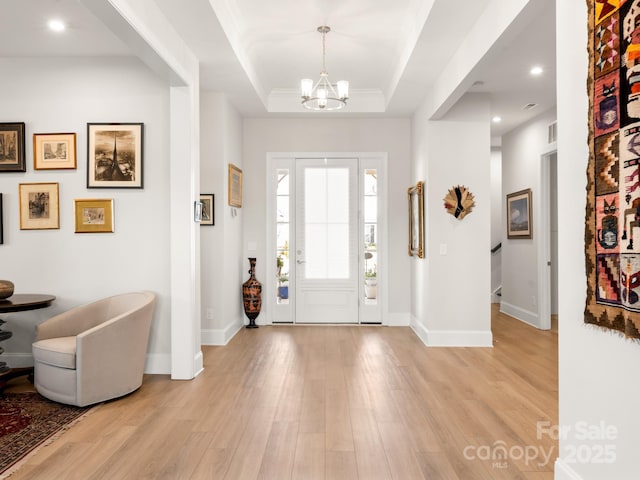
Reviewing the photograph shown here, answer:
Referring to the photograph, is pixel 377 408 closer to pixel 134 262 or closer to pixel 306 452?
pixel 306 452

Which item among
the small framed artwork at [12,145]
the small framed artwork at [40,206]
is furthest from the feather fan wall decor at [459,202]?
the small framed artwork at [12,145]

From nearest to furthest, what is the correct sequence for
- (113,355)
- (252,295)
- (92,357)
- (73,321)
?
(92,357) < (113,355) < (73,321) < (252,295)

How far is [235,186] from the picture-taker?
5.66 m

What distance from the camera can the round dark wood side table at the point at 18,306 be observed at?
3398mm

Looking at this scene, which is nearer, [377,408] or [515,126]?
[377,408]

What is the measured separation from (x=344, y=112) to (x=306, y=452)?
4.50m

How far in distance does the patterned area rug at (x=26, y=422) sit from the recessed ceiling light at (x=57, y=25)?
9.33 ft

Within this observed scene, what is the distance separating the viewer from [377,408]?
3.17m

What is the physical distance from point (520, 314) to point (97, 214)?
5.62 meters

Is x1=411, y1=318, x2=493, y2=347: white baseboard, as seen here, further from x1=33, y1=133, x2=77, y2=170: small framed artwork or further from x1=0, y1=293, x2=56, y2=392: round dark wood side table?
x1=33, y1=133, x2=77, y2=170: small framed artwork

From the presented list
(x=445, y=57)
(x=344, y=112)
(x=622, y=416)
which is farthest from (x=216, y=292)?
(x=622, y=416)

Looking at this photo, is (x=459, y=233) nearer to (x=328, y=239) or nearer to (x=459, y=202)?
(x=459, y=202)

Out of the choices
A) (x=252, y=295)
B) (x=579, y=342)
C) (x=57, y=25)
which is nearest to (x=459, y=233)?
(x=252, y=295)

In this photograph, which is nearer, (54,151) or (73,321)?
(73,321)
